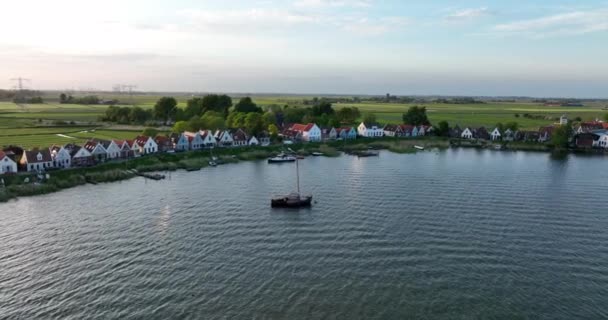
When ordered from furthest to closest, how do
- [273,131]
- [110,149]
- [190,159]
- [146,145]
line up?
[273,131] → [146,145] → [190,159] → [110,149]

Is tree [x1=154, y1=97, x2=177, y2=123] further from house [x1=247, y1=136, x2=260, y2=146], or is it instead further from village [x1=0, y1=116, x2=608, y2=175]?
house [x1=247, y1=136, x2=260, y2=146]

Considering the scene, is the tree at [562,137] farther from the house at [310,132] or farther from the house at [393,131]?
the house at [310,132]

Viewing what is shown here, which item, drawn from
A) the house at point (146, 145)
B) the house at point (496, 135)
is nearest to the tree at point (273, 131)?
the house at point (146, 145)

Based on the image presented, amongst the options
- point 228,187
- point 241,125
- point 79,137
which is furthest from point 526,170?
point 79,137

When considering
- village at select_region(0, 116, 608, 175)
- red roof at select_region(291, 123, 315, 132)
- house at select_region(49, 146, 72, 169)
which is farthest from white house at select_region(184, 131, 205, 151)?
red roof at select_region(291, 123, 315, 132)

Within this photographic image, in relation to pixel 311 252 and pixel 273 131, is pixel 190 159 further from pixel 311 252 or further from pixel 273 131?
pixel 311 252

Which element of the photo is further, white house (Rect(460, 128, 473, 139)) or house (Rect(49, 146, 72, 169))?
white house (Rect(460, 128, 473, 139))

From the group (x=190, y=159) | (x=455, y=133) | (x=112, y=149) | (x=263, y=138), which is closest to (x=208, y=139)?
(x=263, y=138)
